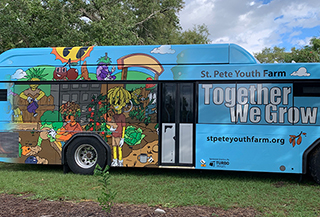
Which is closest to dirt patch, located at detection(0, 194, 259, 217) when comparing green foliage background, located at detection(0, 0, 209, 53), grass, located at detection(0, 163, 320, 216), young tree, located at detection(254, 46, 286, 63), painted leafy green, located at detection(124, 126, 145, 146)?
grass, located at detection(0, 163, 320, 216)

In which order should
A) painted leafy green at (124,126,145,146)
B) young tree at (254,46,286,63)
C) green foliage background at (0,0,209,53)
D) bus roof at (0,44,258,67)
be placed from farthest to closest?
young tree at (254,46,286,63), green foliage background at (0,0,209,53), painted leafy green at (124,126,145,146), bus roof at (0,44,258,67)

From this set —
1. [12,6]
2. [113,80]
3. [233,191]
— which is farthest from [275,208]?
[12,6]

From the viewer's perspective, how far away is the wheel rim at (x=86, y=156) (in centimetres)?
700

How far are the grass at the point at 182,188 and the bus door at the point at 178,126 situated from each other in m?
0.54

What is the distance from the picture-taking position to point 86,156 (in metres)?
7.04

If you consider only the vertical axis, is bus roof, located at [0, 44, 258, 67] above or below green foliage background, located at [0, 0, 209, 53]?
below

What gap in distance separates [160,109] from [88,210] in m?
2.98

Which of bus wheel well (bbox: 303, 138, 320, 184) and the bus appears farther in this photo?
the bus

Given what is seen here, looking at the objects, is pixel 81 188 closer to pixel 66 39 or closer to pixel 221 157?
pixel 221 157

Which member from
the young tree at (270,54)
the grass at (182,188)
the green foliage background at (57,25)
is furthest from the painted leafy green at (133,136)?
the young tree at (270,54)

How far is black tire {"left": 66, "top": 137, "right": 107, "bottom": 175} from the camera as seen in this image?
268 inches

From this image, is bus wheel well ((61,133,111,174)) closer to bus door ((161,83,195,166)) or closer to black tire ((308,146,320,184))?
bus door ((161,83,195,166))

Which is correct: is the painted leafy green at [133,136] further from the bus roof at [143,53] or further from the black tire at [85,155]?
the bus roof at [143,53]

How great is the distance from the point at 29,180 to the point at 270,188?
532cm
